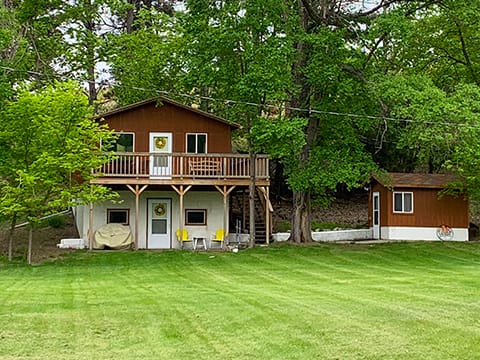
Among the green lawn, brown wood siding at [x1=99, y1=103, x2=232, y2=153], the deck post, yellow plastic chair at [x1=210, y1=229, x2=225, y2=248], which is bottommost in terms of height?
the green lawn

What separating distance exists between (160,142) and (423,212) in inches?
414

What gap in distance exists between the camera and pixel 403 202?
2741 centimetres

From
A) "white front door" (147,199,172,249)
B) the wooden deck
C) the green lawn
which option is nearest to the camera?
the green lawn

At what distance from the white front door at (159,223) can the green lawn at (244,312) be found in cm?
689

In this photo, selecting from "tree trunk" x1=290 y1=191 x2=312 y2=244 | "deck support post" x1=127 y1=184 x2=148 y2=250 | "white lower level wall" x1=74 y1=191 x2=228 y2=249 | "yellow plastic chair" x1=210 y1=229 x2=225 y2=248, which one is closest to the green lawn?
"deck support post" x1=127 y1=184 x2=148 y2=250

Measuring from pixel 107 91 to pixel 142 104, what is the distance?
12.0 metres

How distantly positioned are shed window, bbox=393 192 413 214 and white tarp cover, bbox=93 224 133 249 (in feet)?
33.9

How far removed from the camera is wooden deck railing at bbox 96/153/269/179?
24047 millimetres

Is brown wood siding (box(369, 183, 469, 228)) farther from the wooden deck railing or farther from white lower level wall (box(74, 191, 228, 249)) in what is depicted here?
white lower level wall (box(74, 191, 228, 249))

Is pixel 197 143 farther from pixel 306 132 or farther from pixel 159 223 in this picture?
pixel 306 132

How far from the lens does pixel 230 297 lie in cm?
1132

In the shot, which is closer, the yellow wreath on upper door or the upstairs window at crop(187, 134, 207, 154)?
the yellow wreath on upper door

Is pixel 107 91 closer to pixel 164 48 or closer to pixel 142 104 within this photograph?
pixel 164 48

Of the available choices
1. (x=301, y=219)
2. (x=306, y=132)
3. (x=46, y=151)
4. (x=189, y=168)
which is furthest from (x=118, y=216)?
(x=306, y=132)
